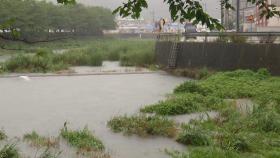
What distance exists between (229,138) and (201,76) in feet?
48.2

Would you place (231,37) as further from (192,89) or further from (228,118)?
(228,118)

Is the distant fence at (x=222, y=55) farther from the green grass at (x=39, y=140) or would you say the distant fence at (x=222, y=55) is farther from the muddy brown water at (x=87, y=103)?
the green grass at (x=39, y=140)

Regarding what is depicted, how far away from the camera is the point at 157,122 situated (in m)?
11.8

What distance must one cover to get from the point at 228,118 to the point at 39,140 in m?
4.85

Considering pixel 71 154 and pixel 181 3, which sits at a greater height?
pixel 181 3

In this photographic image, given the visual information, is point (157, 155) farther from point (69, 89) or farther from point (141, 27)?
point (141, 27)

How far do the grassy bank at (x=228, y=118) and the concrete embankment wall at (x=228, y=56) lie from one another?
143cm

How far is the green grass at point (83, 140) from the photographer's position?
984 centimetres

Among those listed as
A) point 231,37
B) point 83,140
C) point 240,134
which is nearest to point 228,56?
point 231,37

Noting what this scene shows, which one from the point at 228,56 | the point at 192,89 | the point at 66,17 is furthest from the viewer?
the point at 66,17

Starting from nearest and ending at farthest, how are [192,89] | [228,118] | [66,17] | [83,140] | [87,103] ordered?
[83,140] → [228,118] → [87,103] → [192,89] → [66,17]

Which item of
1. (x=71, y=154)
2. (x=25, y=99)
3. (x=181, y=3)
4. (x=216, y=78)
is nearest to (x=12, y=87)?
(x=25, y=99)

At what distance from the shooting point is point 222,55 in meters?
24.0

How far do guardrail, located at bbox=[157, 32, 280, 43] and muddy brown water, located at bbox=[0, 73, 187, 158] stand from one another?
285 cm
